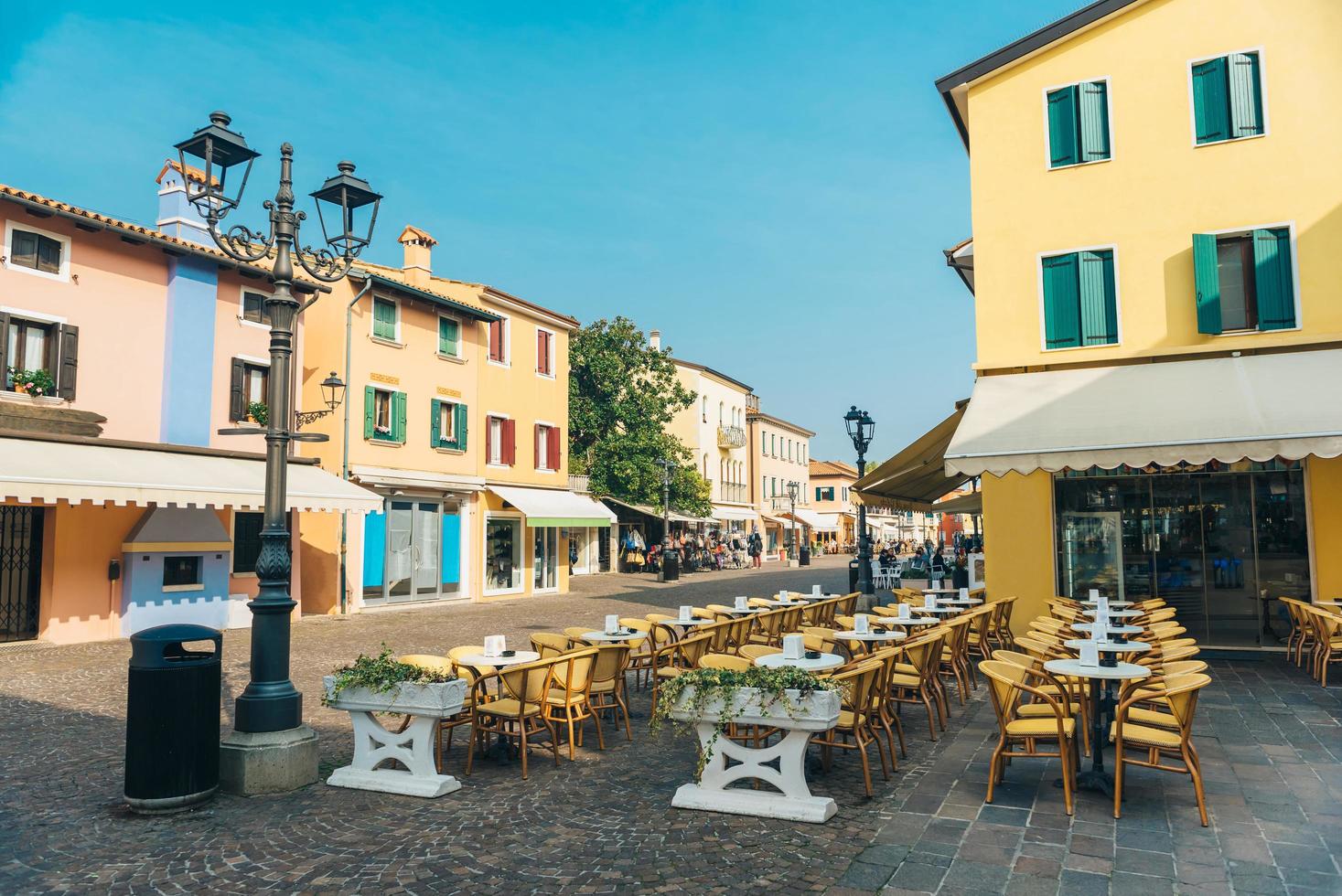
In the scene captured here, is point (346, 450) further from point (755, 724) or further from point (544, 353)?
point (755, 724)

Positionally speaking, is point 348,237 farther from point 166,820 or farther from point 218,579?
point 218,579

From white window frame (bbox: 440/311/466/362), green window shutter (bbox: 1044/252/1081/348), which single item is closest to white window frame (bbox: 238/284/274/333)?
white window frame (bbox: 440/311/466/362)

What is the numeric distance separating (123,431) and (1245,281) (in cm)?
1707

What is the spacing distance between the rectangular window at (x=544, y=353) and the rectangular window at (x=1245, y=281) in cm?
1781

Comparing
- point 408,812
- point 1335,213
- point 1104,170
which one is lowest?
point 408,812

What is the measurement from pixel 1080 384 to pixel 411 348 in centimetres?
1533

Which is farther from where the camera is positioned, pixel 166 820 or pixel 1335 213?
pixel 1335 213

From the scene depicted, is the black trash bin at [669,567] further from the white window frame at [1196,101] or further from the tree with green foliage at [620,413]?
the white window frame at [1196,101]

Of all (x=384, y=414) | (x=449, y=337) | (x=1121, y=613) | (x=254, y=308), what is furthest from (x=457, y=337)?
(x=1121, y=613)

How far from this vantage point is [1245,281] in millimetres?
11688

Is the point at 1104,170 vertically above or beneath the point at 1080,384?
above

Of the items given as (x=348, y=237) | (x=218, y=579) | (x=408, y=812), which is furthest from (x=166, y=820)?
(x=218, y=579)

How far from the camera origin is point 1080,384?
449 inches

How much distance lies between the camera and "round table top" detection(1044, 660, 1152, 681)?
211 inches
